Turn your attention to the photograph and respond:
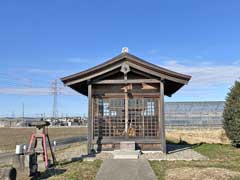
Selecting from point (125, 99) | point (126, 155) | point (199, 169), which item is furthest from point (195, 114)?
point (199, 169)

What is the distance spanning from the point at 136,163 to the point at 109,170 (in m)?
1.69

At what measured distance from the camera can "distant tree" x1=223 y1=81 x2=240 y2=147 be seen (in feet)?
52.7

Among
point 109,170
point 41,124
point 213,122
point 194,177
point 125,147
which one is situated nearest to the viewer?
point 194,177

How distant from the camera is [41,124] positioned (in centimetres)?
1048

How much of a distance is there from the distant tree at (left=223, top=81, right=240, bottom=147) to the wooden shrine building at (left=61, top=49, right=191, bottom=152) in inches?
143

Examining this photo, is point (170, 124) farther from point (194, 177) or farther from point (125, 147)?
point (194, 177)

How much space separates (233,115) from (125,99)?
6.00m

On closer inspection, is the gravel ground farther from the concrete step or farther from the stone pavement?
the concrete step

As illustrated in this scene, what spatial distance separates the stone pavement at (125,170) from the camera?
8.45 metres

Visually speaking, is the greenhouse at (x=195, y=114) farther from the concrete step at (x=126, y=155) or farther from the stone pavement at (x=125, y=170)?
the stone pavement at (x=125, y=170)

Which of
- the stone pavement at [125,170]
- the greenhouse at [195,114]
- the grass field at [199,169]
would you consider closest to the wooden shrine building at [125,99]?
the stone pavement at [125,170]

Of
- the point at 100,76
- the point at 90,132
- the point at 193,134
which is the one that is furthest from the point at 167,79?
the point at 193,134

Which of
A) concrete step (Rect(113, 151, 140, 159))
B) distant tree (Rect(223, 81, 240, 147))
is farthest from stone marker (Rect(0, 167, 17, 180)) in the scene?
distant tree (Rect(223, 81, 240, 147))

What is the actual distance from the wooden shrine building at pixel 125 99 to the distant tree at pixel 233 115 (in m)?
3.64
